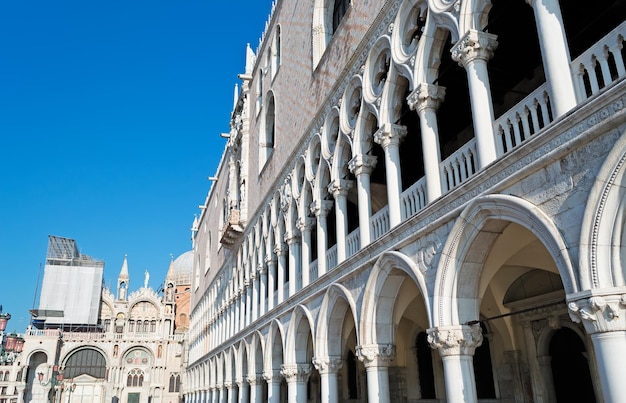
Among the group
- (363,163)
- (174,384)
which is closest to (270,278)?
(363,163)

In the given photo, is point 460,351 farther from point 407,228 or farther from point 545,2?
point 545,2

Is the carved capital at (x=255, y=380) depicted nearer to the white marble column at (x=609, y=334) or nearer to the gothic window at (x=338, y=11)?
the gothic window at (x=338, y=11)

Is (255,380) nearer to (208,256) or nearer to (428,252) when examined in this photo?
(428,252)

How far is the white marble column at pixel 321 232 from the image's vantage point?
474 inches

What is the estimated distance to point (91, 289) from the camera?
4984cm

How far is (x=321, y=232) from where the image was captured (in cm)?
1220

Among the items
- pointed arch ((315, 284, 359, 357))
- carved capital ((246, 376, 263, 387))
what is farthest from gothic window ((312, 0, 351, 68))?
carved capital ((246, 376, 263, 387))

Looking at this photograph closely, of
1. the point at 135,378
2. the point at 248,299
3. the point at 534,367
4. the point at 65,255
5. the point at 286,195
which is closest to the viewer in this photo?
the point at 534,367

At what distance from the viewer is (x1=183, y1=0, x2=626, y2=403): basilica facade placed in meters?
5.13

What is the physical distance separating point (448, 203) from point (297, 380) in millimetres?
7792

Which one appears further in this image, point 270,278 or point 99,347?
point 99,347


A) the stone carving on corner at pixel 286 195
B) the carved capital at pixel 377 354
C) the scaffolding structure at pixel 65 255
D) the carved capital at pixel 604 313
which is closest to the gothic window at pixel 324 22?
the stone carving on corner at pixel 286 195

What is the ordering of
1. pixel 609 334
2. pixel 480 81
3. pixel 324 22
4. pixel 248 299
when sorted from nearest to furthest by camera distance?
pixel 609 334 < pixel 480 81 < pixel 324 22 < pixel 248 299

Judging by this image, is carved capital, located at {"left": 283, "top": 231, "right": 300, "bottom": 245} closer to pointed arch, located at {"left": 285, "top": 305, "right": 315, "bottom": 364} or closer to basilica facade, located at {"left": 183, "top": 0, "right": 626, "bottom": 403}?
basilica facade, located at {"left": 183, "top": 0, "right": 626, "bottom": 403}
